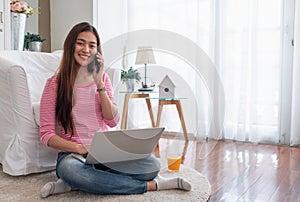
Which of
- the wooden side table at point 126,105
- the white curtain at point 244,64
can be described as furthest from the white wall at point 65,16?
the wooden side table at point 126,105

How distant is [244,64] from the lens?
292cm

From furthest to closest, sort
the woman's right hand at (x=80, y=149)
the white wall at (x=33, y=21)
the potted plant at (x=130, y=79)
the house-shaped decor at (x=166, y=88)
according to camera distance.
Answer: the white wall at (x=33, y=21) → the potted plant at (x=130, y=79) → the house-shaped decor at (x=166, y=88) → the woman's right hand at (x=80, y=149)

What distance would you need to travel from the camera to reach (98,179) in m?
1.48

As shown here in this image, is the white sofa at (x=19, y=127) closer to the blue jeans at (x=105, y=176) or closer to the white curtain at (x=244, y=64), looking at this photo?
the blue jeans at (x=105, y=176)

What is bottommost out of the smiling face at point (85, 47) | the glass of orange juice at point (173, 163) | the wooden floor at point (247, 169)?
the wooden floor at point (247, 169)

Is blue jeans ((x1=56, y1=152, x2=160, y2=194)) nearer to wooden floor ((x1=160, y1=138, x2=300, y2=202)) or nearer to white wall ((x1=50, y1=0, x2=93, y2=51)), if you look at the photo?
wooden floor ((x1=160, y1=138, x2=300, y2=202))

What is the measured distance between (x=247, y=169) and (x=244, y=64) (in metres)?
1.11

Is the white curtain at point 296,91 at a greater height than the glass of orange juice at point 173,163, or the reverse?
the white curtain at point 296,91

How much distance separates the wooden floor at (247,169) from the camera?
165cm

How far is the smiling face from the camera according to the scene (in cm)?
164

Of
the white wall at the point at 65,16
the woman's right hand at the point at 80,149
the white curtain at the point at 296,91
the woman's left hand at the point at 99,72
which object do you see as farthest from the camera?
the white wall at the point at 65,16

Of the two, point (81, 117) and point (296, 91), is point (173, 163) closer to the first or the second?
point (81, 117)

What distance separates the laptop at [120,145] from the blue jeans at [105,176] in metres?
0.03

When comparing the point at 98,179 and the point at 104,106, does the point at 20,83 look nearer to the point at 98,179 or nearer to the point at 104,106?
the point at 104,106
